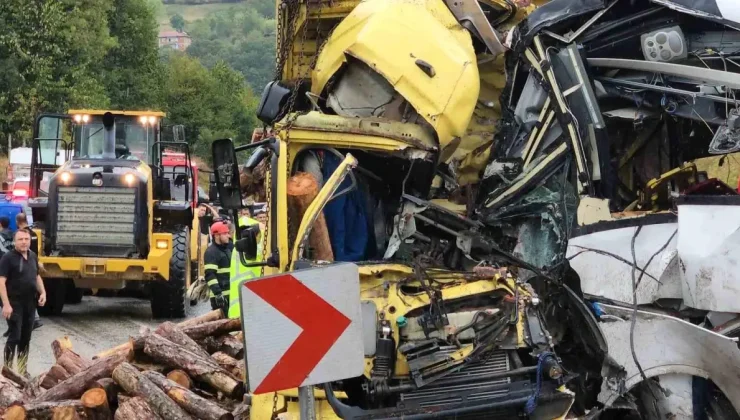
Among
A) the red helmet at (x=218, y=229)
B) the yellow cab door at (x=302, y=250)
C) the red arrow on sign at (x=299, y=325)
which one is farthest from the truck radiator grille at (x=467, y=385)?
the red helmet at (x=218, y=229)

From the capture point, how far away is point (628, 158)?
7086 millimetres

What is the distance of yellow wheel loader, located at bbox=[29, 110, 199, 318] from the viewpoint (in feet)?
45.1

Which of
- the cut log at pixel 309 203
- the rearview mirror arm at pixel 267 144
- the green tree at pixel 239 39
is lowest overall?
the cut log at pixel 309 203

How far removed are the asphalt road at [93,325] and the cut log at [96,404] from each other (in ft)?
10.9

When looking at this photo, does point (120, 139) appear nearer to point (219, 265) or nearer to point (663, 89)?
point (219, 265)

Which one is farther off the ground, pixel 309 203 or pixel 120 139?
pixel 120 139

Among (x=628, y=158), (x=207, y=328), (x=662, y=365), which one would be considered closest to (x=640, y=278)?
(x=662, y=365)

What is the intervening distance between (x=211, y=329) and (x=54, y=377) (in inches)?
51.0

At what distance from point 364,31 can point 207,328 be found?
10.7 feet

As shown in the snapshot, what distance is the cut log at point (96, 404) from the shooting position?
686 centimetres

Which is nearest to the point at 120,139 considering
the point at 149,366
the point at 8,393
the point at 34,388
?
the point at 34,388

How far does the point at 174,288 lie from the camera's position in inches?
557

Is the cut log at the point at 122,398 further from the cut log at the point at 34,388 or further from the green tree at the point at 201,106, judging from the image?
the green tree at the point at 201,106

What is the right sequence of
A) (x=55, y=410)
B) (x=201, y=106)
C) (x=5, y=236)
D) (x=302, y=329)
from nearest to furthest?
(x=302, y=329) < (x=55, y=410) < (x=5, y=236) < (x=201, y=106)
